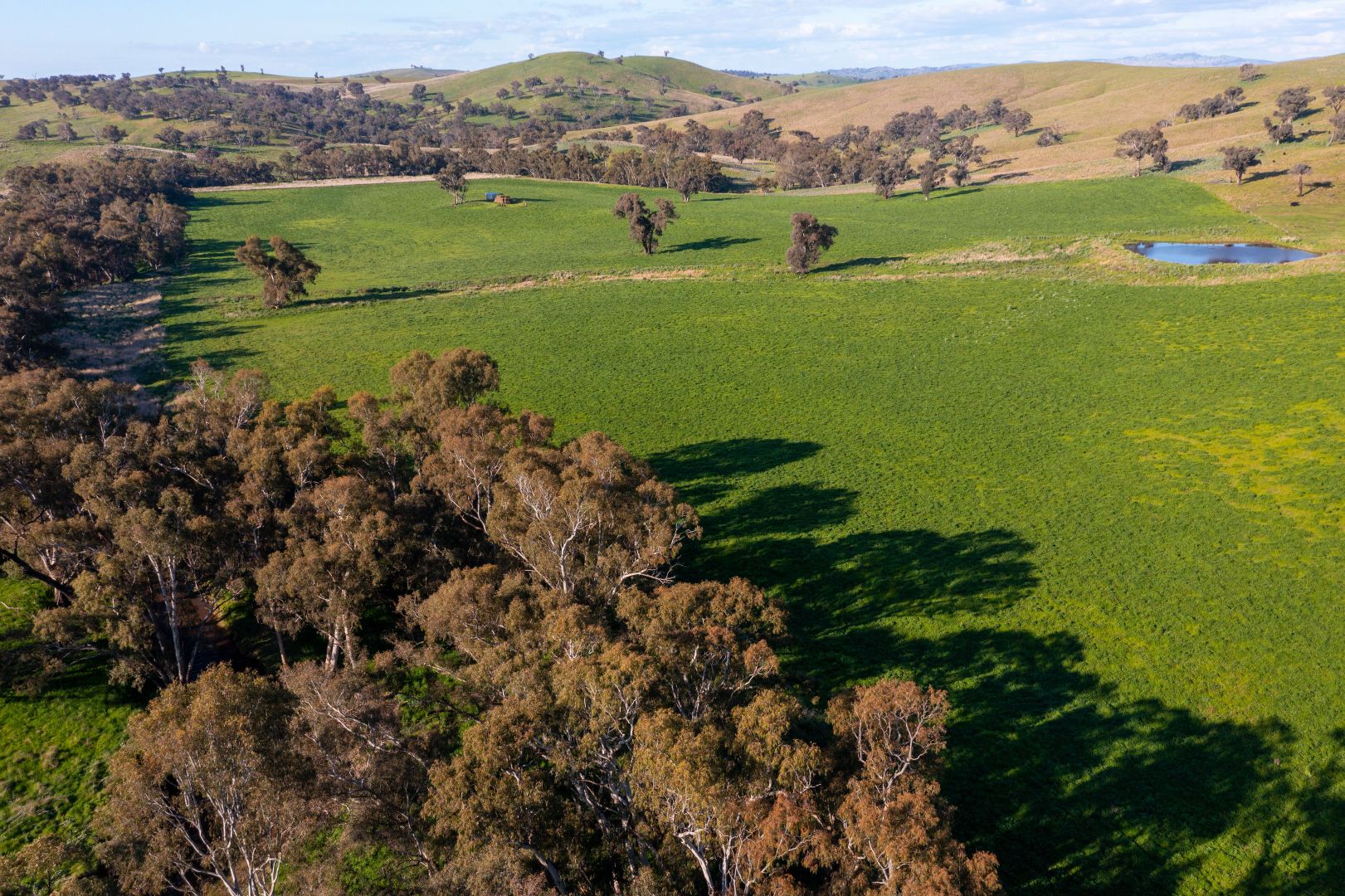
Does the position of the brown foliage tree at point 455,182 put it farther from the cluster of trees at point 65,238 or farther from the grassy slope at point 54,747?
the grassy slope at point 54,747

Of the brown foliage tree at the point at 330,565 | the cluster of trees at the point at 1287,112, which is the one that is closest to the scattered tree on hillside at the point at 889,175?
the cluster of trees at the point at 1287,112

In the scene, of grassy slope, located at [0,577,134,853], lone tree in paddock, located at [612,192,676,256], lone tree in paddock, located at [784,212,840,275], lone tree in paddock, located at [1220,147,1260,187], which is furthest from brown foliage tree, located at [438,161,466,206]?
lone tree in paddock, located at [1220,147,1260,187]

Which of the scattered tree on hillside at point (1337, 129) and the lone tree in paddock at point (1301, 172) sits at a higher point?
the scattered tree on hillside at point (1337, 129)

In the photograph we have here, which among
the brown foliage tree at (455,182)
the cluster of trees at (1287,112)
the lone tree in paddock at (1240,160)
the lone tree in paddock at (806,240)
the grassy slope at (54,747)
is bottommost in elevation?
the grassy slope at (54,747)

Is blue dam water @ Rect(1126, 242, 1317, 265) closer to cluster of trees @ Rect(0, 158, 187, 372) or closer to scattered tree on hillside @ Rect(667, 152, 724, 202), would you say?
scattered tree on hillside @ Rect(667, 152, 724, 202)

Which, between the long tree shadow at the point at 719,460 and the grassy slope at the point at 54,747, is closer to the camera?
the grassy slope at the point at 54,747

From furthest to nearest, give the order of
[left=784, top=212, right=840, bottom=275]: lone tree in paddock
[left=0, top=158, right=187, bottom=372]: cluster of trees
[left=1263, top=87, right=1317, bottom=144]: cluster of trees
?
1. [left=1263, top=87, right=1317, bottom=144]: cluster of trees
2. [left=784, top=212, right=840, bottom=275]: lone tree in paddock
3. [left=0, top=158, right=187, bottom=372]: cluster of trees

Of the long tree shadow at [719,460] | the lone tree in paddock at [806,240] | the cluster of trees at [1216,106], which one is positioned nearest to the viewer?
the long tree shadow at [719,460]

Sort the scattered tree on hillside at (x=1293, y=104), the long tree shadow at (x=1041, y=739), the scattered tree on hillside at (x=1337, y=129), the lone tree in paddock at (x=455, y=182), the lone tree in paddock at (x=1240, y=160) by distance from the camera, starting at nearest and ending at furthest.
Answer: the long tree shadow at (x=1041, y=739), the lone tree in paddock at (x=1240, y=160), the scattered tree on hillside at (x=1337, y=129), the scattered tree on hillside at (x=1293, y=104), the lone tree in paddock at (x=455, y=182)

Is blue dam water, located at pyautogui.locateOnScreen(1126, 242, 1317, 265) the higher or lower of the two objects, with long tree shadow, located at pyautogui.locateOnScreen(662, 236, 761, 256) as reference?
lower
